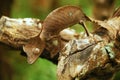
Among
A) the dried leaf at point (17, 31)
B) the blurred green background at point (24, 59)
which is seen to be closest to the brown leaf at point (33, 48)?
the dried leaf at point (17, 31)

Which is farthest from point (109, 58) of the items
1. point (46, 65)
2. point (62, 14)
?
point (46, 65)

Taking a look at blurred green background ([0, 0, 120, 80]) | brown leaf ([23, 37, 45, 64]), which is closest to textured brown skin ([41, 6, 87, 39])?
brown leaf ([23, 37, 45, 64])

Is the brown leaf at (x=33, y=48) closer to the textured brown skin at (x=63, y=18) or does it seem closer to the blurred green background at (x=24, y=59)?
the textured brown skin at (x=63, y=18)

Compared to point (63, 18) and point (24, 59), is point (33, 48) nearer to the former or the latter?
point (63, 18)

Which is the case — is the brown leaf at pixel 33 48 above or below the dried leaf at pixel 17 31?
below

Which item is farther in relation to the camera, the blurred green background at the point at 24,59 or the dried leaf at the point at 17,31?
the blurred green background at the point at 24,59

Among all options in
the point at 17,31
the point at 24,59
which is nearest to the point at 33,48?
the point at 17,31
